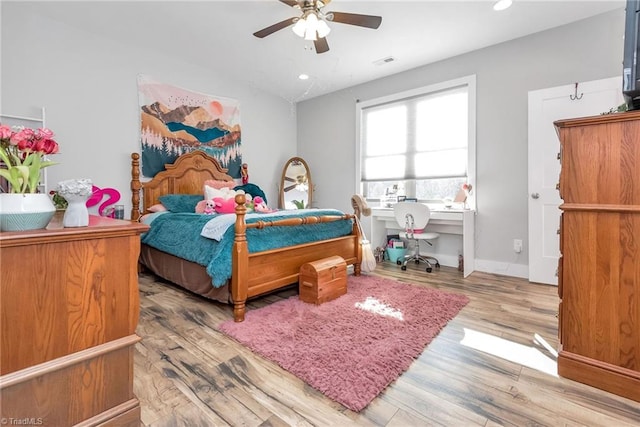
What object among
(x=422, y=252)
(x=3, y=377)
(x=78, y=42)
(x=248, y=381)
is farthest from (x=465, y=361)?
A: (x=78, y=42)

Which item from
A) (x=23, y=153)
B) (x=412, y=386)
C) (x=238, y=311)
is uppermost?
(x=23, y=153)

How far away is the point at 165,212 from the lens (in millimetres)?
3422

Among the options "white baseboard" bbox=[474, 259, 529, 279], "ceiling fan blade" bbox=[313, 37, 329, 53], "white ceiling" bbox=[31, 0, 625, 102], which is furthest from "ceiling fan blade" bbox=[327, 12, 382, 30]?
"white baseboard" bbox=[474, 259, 529, 279]

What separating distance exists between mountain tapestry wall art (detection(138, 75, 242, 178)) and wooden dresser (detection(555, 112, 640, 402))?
3918 mm

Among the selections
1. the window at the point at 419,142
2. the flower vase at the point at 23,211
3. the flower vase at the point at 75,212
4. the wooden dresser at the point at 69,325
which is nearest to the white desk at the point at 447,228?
the window at the point at 419,142

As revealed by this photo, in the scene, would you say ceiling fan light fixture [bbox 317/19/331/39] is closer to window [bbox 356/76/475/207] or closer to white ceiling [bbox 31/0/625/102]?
white ceiling [bbox 31/0/625/102]

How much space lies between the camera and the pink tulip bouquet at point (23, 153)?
97cm

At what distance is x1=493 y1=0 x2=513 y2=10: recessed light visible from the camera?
2.60 metres

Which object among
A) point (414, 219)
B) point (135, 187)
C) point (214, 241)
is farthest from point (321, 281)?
point (135, 187)

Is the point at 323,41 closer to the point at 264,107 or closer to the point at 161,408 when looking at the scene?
the point at 264,107

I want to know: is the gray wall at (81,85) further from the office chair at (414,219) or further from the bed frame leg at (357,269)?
the office chair at (414,219)

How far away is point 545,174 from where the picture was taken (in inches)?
121

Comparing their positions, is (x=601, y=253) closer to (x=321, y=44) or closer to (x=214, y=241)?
(x=214, y=241)

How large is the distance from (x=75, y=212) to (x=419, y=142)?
385cm
